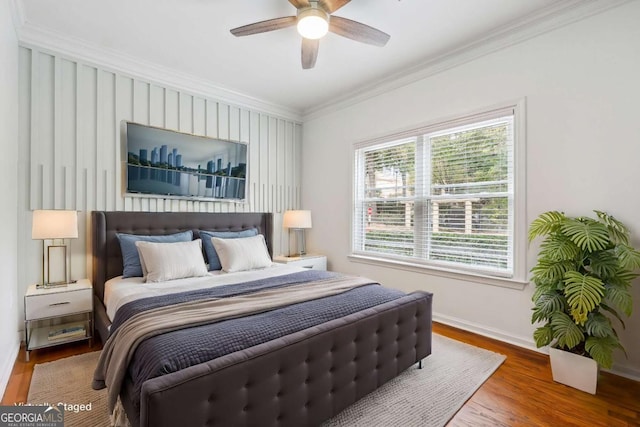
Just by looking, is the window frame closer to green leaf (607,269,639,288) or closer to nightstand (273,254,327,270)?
green leaf (607,269,639,288)

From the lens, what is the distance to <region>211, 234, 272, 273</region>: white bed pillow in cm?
328

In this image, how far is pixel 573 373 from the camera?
84.5 inches

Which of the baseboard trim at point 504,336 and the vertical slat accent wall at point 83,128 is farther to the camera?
the vertical slat accent wall at point 83,128

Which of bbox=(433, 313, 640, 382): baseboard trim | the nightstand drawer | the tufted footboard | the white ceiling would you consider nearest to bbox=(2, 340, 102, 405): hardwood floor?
the nightstand drawer

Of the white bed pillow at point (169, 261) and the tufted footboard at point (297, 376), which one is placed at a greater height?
the white bed pillow at point (169, 261)

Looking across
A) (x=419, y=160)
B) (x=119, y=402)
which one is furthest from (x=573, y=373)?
(x=119, y=402)

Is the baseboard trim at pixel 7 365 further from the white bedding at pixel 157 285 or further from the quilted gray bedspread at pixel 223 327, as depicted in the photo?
the quilted gray bedspread at pixel 223 327

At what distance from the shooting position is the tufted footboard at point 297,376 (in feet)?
4.05

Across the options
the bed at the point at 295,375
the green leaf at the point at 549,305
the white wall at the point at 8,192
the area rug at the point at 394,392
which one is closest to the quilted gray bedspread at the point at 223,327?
the bed at the point at 295,375

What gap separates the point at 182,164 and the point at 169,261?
4.45 feet

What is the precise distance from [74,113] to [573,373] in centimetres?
474

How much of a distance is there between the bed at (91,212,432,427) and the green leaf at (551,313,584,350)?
0.83m

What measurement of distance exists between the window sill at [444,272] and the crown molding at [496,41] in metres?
2.12

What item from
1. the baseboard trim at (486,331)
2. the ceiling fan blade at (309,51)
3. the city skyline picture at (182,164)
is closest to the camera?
the ceiling fan blade at (309,51)
